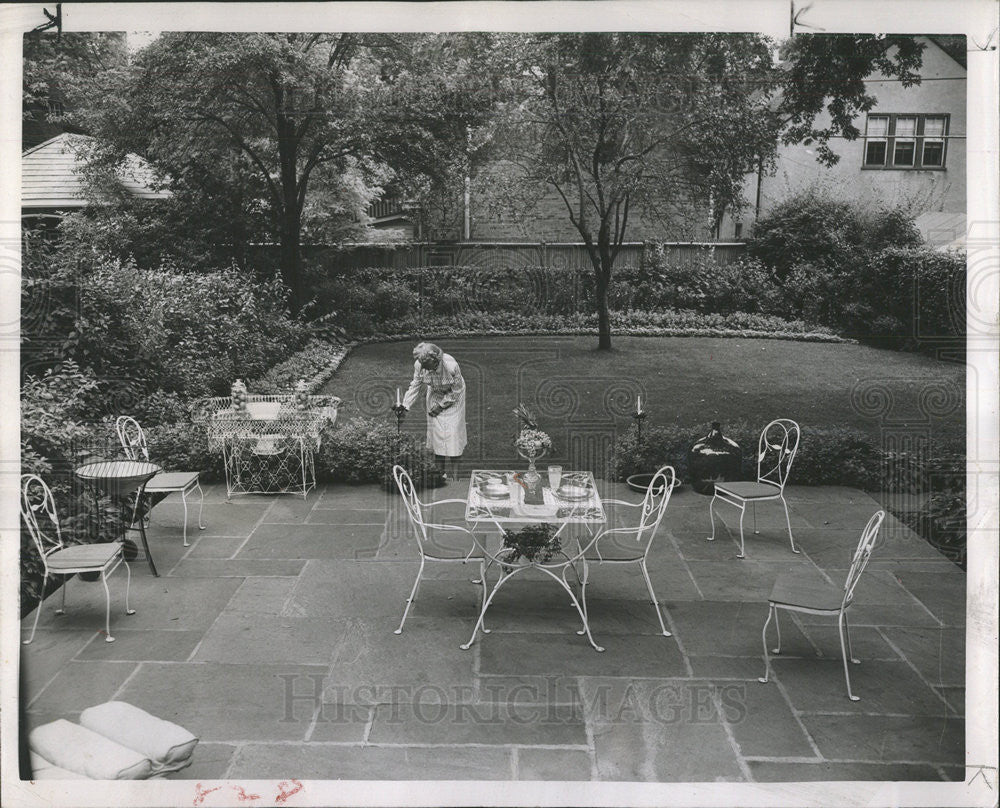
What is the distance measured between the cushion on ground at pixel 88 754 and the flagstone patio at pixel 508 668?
29 cm

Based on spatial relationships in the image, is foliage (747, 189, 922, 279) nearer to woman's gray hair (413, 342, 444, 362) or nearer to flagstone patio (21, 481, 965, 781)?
flagstone patio (21, 481, 965, 781)

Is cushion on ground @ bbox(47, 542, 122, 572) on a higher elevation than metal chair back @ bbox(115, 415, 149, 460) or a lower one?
lower

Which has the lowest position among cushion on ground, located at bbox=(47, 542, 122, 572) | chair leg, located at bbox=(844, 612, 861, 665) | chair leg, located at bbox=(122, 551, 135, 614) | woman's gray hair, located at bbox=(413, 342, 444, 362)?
chair leg, located at bbox=(844, 612, 861, 665)

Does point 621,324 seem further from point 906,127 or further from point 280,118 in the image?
point 280,118

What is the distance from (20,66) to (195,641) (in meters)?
2.96

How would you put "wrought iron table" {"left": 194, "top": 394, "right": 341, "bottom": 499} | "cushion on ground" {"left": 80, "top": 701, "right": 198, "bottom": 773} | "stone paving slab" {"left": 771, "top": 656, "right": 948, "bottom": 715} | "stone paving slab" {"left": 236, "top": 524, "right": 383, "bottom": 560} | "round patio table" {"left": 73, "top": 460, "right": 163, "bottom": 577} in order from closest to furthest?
"cushion on ground" {"left": 80, "top": 701, "right": 198, "bottom": 773} < "stone paving slab" {"left": 771, "top": 656, "right": 948, "bottom": 715} < "round patio table" {"left": 73, "top": 460, "right": 163, "bottom": 577} < "stone paving slab" {"left": 236, "top": 524, "right": 383, "bottom": 560} < "wrought iron table" {"left": 194, "top": 394, "right": 341, "bottom": 499}

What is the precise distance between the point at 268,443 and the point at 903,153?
5692mm

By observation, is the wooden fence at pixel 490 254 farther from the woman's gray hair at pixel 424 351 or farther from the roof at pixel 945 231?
the roof at pixel 945 231

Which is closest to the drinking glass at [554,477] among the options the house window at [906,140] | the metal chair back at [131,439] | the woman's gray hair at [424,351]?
the woman's gray hair at [424,351]

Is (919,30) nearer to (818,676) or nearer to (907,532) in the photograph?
(818,676)

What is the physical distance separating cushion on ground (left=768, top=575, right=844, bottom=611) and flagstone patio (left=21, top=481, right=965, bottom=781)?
376 millimetres

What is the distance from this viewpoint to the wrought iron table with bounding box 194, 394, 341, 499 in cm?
770

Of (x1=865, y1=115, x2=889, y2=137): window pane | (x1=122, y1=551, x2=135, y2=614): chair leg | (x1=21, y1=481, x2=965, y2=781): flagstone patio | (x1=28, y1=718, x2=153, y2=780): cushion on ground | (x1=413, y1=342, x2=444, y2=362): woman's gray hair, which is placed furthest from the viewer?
(x1=413, y1=342, x2=444, y2=362): woman's gray hair

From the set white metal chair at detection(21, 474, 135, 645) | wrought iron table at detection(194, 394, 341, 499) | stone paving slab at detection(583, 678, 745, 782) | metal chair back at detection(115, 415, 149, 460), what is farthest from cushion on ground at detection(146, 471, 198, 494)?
stone paving slab at detection(583, 678, 745, 782)
